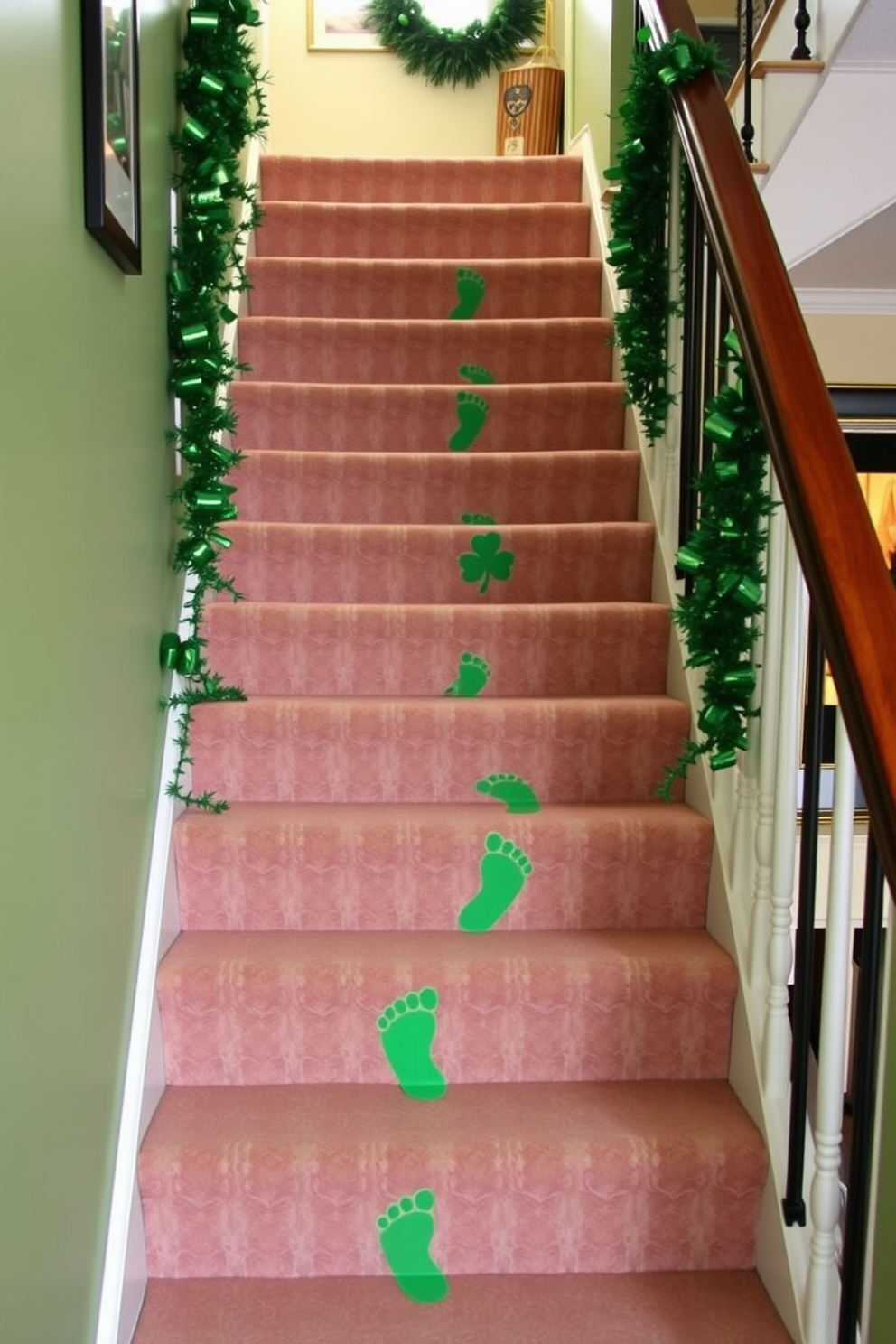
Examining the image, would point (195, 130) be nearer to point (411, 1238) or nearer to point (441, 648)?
point (441, 648)

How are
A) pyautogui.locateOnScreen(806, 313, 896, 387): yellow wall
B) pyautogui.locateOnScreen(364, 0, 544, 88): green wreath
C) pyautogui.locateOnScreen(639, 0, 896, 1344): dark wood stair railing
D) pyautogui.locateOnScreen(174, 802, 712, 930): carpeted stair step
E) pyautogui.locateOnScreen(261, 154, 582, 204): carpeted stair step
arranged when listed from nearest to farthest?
pyautogui.locateOnScreen(639, 0, 896, 1344): dark wood stair railing, pyautogui.locateOnScreen(174, 802, 712, 930): carpeted stair step, pyautogui.locateOnScreen(261, 154, 582, 204): carpeted stair step, pyautogui.locateOnScreen(806, 313, 896, 387): yellow wall, pyautogui.locateOnScreen(364, 0, 544, 88): green wreath

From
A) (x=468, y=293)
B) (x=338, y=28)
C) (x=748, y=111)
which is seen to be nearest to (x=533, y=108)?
(x=338, y=28)

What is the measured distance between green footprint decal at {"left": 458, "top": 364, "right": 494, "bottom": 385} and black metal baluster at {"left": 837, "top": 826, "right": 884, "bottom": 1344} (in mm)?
2181

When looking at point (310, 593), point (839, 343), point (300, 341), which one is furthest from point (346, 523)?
point (839, 343)

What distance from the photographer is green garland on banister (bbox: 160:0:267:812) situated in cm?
Answer: 203

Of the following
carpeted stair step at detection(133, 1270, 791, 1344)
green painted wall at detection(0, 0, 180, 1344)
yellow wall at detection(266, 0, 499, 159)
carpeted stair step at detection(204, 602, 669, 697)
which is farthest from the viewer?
yellow wall at detection(266, 0, 499, 159)

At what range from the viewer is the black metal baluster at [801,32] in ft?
8.81

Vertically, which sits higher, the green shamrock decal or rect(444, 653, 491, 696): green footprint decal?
the green shamrock decal

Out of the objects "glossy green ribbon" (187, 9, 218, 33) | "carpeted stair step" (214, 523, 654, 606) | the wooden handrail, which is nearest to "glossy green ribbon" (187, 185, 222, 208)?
"glossy green ribbon" (187, 9, 218, 33)

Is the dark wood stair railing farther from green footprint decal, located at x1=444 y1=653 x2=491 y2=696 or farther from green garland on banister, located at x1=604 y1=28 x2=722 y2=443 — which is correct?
green footprint decal, located at x1=444 y1=653 x2=491 y2=696

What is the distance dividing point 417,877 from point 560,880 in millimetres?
239

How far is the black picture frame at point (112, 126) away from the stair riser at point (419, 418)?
1.29 m

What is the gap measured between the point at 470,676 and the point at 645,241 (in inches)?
39.8

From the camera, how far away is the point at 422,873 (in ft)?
6.43
